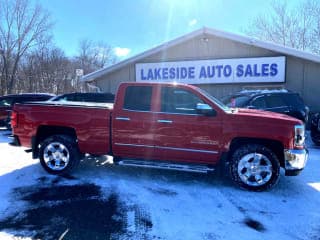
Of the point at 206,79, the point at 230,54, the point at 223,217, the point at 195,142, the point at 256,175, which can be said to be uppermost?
the point at 230,54

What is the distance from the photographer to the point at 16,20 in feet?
109

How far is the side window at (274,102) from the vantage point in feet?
30.1

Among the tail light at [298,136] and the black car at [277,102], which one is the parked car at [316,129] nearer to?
the black car at [277,102]

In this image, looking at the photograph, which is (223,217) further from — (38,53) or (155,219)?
(38,53)

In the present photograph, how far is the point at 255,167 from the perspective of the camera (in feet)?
16.4

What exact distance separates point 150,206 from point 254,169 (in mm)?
1980

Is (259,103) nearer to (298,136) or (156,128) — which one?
(298,136)

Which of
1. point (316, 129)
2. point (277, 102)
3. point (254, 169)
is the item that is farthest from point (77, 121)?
point (316, 129)

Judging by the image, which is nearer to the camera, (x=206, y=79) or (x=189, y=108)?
(x=189, y=108)

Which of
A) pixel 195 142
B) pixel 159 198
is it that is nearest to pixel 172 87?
pixel 195 142

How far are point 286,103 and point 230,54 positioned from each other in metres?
4.56

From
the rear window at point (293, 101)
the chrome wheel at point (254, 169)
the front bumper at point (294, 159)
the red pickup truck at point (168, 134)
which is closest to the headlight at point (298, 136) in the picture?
the red pickup truck at point (168, 134)

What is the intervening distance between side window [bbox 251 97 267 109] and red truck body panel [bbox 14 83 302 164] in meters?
3.64

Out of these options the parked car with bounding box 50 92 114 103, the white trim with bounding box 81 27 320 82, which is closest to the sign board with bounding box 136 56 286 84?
the white trim with bounding box 81 27 320 82
